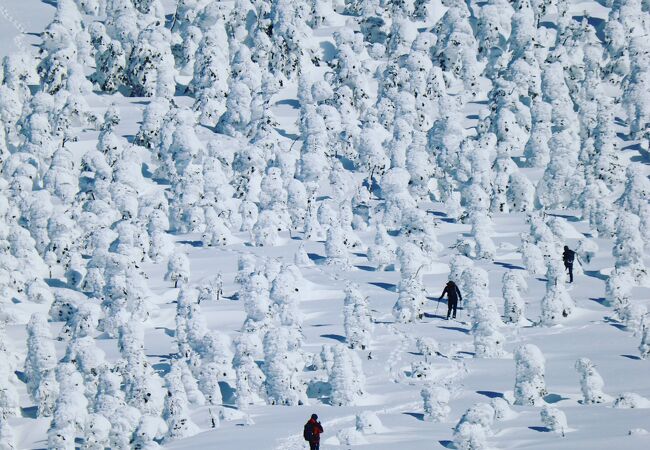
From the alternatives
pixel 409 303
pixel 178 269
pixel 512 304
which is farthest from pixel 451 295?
pixel 178 269

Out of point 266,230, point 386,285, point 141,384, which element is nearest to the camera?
point 141,384

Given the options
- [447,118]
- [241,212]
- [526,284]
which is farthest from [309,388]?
[447,118]

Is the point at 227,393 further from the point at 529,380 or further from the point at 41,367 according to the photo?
the point at 529,380

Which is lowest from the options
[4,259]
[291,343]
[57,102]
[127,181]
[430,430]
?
[430,430]

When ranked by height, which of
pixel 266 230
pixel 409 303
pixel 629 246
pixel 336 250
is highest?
pixel 266 230

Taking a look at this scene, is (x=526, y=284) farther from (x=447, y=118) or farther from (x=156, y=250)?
(x=447, y=118)

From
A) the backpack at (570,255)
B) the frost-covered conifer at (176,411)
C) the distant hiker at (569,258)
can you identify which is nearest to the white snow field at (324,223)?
the frost-covered conifer at (176,411)

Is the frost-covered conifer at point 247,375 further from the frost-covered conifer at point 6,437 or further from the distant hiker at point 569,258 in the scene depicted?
the distant hiker at point 569,258
